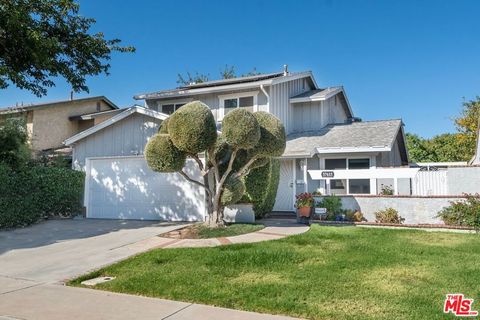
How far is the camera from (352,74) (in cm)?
2317

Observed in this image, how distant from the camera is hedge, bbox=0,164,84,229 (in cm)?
1273

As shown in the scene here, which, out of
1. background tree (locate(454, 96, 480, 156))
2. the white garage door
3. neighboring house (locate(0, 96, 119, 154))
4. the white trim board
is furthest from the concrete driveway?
background tree (locate(454, 96, 480, 156))

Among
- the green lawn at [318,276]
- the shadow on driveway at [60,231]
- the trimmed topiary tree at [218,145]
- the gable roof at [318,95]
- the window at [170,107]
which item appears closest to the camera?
the green lawn at [318,276]

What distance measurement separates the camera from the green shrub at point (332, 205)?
12836 mm

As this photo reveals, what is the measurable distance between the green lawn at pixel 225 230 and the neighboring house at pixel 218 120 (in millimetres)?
2392

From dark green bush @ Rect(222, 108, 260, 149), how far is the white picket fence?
20.6 ft

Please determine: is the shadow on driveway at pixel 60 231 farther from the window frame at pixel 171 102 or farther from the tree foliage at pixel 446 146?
the tree foliage at pixel 446 146

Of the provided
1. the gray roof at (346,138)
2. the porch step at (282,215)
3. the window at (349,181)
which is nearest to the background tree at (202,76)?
the gray roof at (346,138)

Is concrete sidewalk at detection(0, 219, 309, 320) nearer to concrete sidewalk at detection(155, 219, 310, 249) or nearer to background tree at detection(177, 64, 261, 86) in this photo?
concrete sidewalk at detection(155, 219, 310, 249)

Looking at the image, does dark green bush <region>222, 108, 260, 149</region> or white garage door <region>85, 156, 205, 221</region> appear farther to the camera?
white garage door <region>85, 156, 205, 221</region>

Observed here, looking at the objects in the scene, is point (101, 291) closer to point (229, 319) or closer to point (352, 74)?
point (229, 319)

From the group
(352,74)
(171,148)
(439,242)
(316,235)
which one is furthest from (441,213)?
(352,74)

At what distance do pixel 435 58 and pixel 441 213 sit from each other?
9.40m

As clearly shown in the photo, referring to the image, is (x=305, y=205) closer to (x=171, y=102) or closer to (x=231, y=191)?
(x=231, y=191)
